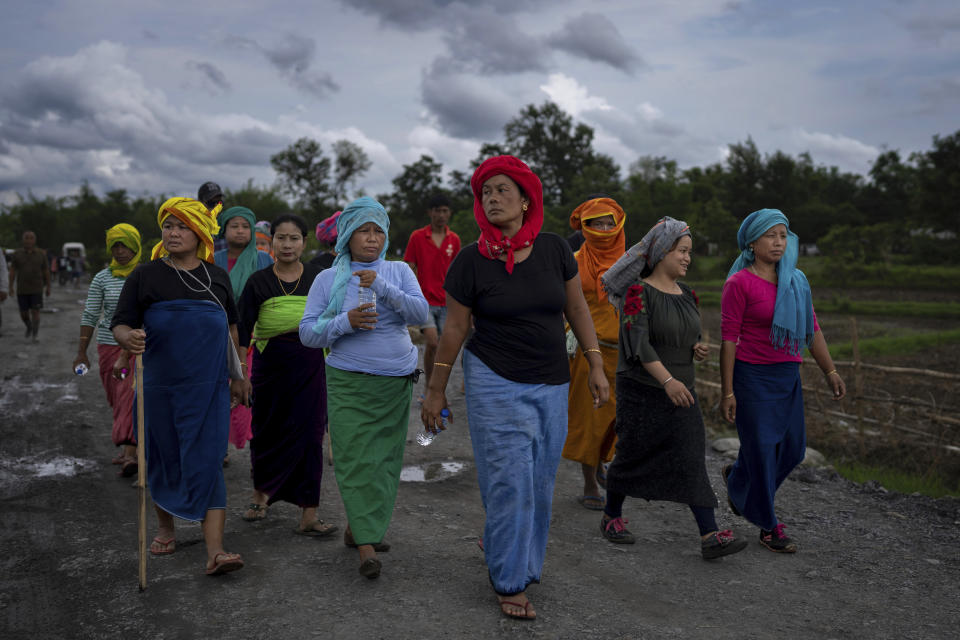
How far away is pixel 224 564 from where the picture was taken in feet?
12.3

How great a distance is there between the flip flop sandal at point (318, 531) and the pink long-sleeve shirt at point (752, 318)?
262cm

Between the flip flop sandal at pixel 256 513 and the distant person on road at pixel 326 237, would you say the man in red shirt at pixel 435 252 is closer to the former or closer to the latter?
the distant person on road at pixel 326 237

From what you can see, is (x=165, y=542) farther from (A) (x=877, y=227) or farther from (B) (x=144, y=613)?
(A) (x=877, y=227)

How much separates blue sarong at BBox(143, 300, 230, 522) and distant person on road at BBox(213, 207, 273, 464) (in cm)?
147

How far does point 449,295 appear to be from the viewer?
3.55 m

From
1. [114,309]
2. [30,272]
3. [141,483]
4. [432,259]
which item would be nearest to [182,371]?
[141,483]

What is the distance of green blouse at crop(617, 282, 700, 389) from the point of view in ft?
13.9

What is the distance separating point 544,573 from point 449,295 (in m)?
1.60

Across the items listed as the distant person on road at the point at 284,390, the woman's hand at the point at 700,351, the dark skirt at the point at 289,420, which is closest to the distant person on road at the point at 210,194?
the distant person on road at the point at 284,390

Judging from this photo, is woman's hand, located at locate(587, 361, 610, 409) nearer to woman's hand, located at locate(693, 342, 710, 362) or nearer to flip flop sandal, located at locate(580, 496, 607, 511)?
woman's hand, located at locate(693, 342, 710, 362)

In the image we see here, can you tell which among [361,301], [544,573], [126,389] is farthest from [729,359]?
[126,389]

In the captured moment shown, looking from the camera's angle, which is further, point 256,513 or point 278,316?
point 256,513

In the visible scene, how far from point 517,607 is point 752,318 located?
7.33ft

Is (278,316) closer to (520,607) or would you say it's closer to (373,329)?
(373,329)
